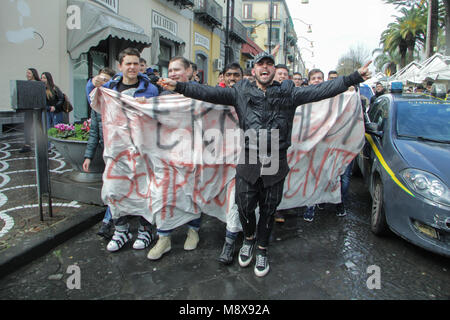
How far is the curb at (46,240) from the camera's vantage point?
2.98 metres

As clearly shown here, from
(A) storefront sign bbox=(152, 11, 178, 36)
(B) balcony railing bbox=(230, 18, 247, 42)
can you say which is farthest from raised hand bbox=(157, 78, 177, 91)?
(B) balcony railing bbox=(230, 18, 247, 42)

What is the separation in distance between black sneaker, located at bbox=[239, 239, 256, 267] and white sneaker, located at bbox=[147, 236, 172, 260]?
727 mm

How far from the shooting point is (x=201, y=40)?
18297 millimetres

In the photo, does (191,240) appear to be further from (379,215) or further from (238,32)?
(238,32)

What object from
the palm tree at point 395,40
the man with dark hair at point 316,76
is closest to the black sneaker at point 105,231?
the man with dark hair at point 316,76

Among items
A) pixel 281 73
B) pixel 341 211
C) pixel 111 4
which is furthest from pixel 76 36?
pixel 341 211

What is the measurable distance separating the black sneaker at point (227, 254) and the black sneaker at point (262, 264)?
26cm

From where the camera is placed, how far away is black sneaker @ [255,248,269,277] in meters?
3.03

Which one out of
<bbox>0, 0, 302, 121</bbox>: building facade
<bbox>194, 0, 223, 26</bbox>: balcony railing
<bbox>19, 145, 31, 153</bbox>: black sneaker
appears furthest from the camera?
<bbox>194, 0, 223, 26</bbox>: balcony railing

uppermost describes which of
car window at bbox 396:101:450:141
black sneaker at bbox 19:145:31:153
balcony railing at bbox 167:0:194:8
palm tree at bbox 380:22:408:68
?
palm tree at bbox 380:22:408:68

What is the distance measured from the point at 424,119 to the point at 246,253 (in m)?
2.78

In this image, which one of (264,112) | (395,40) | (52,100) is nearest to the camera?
(264,112)

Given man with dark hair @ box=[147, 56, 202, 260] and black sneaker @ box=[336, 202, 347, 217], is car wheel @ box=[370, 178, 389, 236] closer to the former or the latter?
black sneaker @ box=[336, 202, 347, 217]
